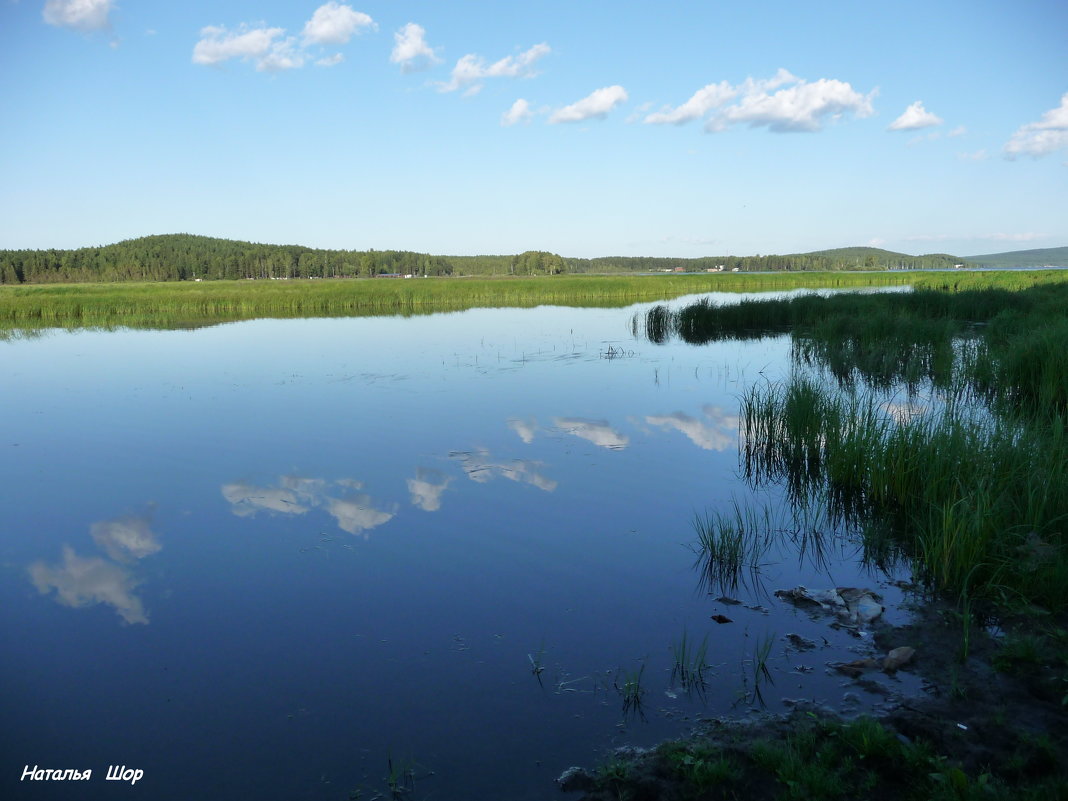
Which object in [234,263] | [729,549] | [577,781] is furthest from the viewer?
[234,263]

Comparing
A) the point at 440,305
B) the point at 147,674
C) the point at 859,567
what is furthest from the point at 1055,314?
the point at 440,305

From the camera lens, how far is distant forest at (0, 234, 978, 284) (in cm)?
10794

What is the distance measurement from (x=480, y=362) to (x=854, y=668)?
14.7m

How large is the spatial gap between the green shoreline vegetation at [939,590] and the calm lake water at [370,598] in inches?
12.9

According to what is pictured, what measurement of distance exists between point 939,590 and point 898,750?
7.63 feet

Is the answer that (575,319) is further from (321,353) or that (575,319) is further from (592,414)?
(592,414)

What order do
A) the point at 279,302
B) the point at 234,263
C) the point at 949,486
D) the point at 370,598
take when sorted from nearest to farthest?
the point at 370,598 < the point at 949,486 < the point at 279,302 < the point at 234,263

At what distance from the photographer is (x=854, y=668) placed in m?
4.12

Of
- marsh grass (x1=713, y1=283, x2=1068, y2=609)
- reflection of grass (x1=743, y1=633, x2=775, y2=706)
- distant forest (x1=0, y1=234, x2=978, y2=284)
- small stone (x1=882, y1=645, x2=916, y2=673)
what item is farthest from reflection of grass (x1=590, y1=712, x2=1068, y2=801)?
distant forest (x1=0, y1=234, x2=978, y2=284)

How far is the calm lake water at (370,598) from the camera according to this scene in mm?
3750

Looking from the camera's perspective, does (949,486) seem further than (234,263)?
No

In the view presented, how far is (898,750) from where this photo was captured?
320 centimetres

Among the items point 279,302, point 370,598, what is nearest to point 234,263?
point 279,302

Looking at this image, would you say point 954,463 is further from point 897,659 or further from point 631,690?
point 631,690
